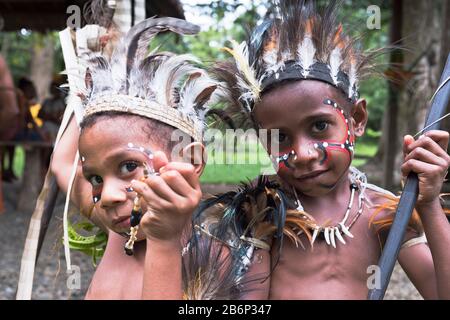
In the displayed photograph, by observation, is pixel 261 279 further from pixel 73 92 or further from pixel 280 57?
pixel 73 92

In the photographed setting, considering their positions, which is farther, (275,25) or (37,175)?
(37,175)

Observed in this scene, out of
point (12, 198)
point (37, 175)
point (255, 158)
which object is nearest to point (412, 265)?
point (255, 158)

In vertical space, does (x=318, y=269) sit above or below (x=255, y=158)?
below

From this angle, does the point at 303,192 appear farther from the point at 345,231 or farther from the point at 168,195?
the point at 168,195

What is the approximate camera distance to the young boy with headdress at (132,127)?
1.56m

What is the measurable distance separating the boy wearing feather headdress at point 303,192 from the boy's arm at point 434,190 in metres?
0.06

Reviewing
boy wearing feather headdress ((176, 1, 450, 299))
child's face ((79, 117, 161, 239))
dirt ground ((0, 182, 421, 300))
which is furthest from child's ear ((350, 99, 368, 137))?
dirt ground ((0, 182, 421, 300))

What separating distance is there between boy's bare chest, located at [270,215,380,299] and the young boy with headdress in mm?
402

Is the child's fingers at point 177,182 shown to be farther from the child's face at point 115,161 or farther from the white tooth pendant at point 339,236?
the white tooth pendant at point 339,236

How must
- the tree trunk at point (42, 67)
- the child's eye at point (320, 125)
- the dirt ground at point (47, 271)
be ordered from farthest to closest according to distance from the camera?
the tree trunk at point (42, 67) < the dirt ground at point (47, 271) < the child's eye at point (320, 125)

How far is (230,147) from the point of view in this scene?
206 cm

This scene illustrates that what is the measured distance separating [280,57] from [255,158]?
386 millimetres

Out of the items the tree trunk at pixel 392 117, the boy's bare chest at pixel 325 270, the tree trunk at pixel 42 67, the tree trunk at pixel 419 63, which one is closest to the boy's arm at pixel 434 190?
the boy's bare chest at pixel 325 270

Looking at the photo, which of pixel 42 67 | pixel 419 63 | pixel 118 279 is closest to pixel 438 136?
pixel 118 279
